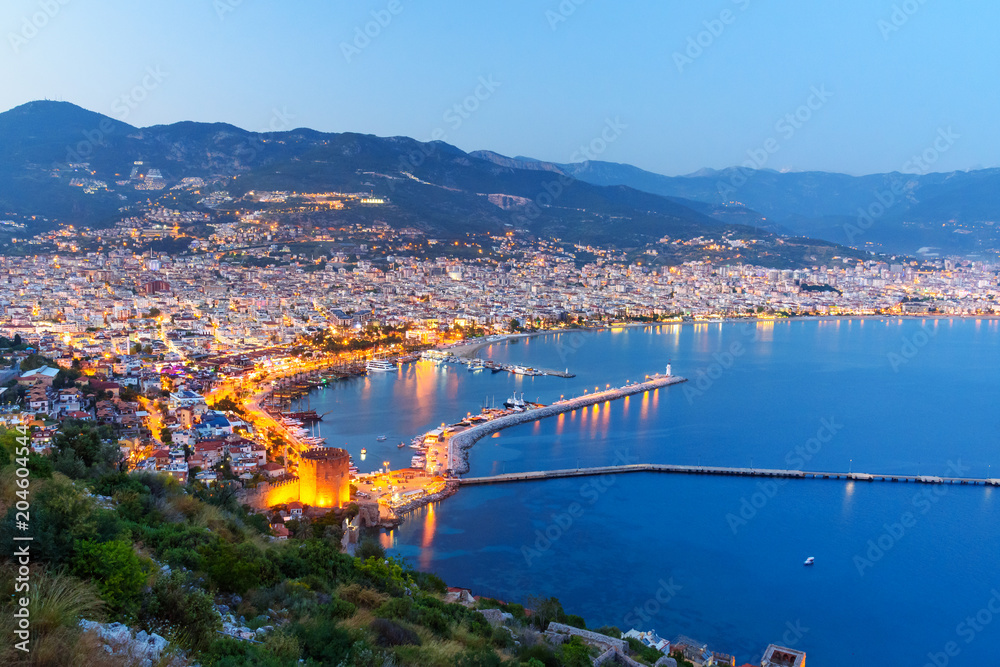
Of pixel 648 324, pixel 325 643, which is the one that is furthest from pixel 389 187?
pixel 325 643

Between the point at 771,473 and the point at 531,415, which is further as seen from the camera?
the point at 531,415

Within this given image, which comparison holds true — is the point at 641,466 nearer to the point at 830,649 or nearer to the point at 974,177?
the point at 830,649

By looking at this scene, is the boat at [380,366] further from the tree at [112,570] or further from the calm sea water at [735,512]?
the tree at [112,570]

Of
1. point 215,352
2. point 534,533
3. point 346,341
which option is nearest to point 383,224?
point 346,341

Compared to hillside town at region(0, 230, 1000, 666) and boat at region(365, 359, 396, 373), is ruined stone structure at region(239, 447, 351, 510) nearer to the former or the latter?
hillside town at region(0, 230, 1000, 666)

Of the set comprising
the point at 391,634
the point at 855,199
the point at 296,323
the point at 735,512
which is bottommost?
the point at 735,512

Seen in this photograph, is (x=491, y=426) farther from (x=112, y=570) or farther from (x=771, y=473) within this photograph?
(x=112, y=570)
